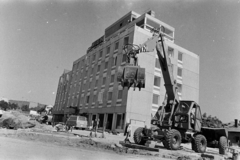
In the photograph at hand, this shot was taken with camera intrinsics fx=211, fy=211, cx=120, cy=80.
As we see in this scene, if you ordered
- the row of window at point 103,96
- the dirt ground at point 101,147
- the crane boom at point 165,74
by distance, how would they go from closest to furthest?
the dirt ground at point 101,147, the crane boom at point 165,74, the row of window at point 103,96

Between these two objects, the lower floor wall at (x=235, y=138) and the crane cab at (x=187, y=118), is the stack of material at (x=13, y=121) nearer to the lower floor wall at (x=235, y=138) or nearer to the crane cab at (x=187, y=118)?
the crane cab at (x=187, y=118)

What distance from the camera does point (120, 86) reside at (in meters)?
31.9

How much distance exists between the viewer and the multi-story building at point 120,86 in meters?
30.7

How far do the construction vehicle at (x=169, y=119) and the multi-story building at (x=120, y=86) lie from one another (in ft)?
43.3

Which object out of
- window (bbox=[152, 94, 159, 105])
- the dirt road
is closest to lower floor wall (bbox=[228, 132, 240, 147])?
window (bbox=[152, 94, 159, 105])

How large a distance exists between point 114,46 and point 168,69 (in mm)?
24808

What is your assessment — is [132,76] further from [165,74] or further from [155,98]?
[155,98]

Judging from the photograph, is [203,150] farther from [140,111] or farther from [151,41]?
[140,111]

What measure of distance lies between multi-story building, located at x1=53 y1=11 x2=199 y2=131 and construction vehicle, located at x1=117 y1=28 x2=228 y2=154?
43.3 ft

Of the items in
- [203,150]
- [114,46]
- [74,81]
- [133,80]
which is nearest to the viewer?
[133,80]

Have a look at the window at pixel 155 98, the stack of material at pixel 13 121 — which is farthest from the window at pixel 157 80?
the stack of material at pixel 13 121

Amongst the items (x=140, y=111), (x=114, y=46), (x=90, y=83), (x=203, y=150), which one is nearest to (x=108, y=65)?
(x=114, y=46)

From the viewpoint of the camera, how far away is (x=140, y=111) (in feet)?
Answer: 99.6

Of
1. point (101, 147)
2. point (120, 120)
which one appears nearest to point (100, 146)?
point (101, 147)
